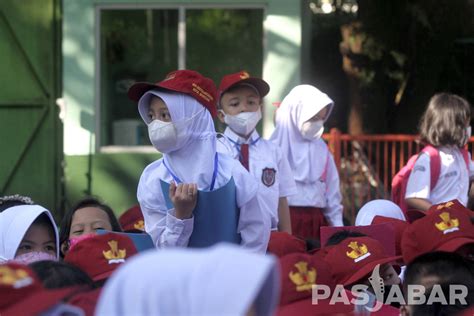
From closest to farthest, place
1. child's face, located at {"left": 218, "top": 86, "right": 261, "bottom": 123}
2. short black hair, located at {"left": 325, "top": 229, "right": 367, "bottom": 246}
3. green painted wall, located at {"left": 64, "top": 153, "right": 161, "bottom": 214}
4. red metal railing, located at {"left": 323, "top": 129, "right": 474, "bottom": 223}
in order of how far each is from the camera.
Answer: short black hair, located at {"left": 325, "top": 229, "right": 367, "bottom": 246} → child's face, located at {"left": 218, "top": 86, "right": 261, "bottom": 123} → red metal railing, located at {"left": 323, "top": 129, "right": 474, "bottom": 223} → green painted wall, located at {"left": 64, "top": 153, "right": 161, "bottom": 214}

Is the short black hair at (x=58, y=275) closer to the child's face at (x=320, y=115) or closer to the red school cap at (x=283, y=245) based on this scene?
the red school cap at (x=283, y=245)

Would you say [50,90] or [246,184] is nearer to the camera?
[246,184]

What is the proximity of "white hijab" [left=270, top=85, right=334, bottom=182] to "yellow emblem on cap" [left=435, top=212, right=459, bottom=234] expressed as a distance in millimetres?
2423

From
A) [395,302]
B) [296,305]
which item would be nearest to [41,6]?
[395,302]

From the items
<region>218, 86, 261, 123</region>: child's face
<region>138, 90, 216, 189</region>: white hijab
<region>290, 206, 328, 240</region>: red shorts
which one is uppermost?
<region>218, 86, 261, 123</region>: child's face

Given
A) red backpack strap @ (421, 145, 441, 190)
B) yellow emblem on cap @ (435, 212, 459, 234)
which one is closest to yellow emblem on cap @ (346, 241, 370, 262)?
yellow emblem on cap @ (435, 212, 459, 234)

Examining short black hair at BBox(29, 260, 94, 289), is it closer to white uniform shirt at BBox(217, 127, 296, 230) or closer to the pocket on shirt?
white uniform shirt at BBox(217, 127, 296, 230)

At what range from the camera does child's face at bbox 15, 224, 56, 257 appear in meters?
4.32

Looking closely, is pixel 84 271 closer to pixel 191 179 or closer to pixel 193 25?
pixel 191 179

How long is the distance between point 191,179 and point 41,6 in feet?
19.9

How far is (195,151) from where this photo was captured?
4.39 m

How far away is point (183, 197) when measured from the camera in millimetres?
4027

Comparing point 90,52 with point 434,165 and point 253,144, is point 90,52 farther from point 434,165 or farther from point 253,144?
point 434,165

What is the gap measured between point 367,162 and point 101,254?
601 cm
